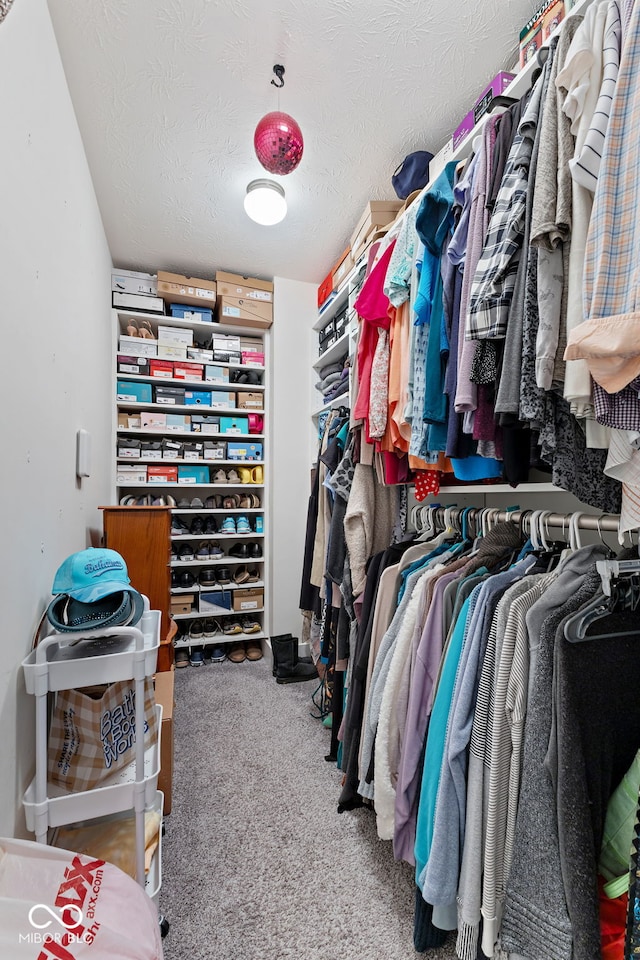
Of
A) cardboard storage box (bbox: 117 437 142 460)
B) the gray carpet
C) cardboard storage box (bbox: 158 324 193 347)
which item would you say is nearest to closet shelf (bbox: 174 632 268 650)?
the gray carpet

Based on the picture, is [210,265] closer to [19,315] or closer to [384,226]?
[384,226]

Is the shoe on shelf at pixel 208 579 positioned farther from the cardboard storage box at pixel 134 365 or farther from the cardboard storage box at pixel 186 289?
the cardboard storage box at pixel 186 289

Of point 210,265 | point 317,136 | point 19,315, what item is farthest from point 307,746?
point 210,265

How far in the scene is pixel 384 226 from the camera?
1.90 meters

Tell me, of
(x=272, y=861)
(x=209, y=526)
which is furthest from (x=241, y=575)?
(x=272, y=861)

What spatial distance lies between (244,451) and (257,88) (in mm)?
2025

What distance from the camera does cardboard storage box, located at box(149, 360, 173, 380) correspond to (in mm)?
2859

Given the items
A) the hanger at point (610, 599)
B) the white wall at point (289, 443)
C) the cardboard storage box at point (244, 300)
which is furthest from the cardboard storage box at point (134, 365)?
the hanger at point (610, 599)

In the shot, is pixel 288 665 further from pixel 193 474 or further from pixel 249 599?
pixel 193 474

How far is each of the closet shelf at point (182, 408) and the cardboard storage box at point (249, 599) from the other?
1297 millimetres

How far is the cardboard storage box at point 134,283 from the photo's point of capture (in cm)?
273

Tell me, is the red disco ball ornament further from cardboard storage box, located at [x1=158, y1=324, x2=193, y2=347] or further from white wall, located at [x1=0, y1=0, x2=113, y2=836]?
cardboard storage box, located at [x1=158, y1=324, x2=193, y2=347]

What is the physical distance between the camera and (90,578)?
40.0 inches

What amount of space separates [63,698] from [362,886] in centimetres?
102
